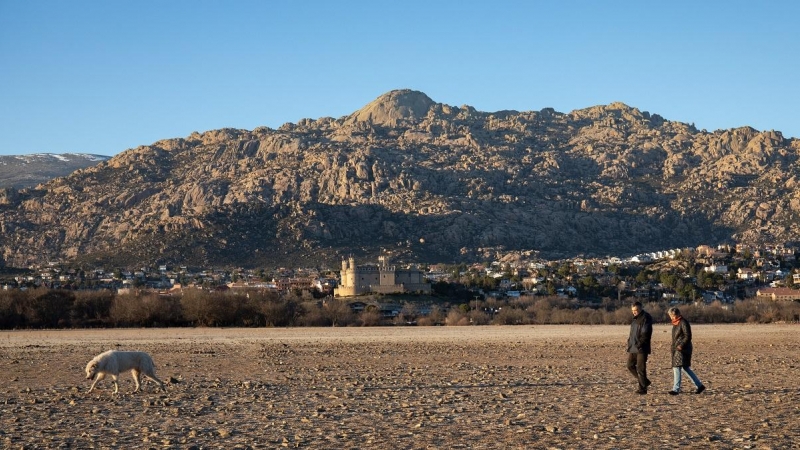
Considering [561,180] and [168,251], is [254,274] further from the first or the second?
[561,180]

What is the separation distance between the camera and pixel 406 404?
704 inches

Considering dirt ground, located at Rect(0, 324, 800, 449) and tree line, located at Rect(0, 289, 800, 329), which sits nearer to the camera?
dirt ground, located at Rect(0, 324, 800, 449)

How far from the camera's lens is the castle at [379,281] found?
314 ft

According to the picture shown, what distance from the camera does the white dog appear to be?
64.5ft

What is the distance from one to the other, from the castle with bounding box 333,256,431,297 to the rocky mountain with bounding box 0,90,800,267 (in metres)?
22.5

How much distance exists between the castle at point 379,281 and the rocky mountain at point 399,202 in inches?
887

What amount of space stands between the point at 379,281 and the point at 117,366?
3093 inches

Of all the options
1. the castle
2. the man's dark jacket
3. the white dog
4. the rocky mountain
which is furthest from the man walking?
the rocky mountain

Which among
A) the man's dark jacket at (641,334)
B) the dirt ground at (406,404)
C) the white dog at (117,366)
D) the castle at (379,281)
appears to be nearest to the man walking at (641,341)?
the man's dark jacket at (641,334)

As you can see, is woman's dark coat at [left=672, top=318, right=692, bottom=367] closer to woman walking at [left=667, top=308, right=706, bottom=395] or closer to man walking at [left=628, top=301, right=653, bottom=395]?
woman walking at [left=667, top=308, right=706, bottom=395]

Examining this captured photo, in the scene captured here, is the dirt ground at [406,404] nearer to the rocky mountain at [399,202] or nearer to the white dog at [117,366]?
the white dog at [117,366]

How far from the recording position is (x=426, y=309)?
84.4 meters

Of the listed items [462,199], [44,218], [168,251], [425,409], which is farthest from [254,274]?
[425,409]

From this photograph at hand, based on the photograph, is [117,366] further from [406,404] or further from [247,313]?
[247,313]
